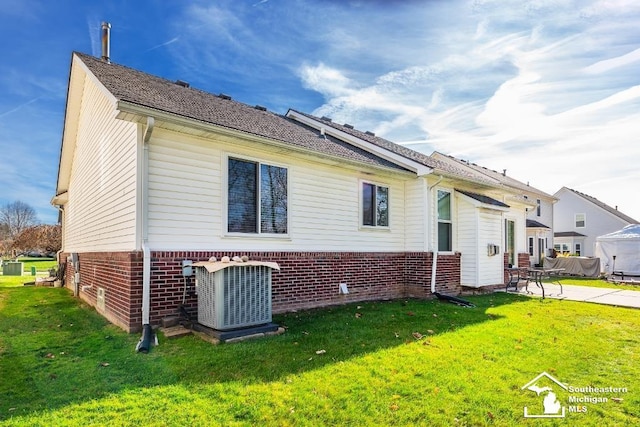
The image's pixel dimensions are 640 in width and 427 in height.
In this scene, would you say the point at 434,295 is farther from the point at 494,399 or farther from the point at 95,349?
the point at 95,349

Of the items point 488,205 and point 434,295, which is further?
point 488,205

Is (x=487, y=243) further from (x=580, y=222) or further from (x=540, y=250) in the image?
(x=580, y=222)

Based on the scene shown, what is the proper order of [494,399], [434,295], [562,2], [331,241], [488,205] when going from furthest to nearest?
[488,205], [434,295], [331,241], [562,2], [494,399]

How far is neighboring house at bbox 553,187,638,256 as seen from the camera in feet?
108

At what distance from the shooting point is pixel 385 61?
11.5 m

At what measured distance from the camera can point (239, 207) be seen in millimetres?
7246

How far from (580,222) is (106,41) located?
3967cm

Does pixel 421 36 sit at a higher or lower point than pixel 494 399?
higher

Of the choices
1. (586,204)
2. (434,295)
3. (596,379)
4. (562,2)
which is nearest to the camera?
(596,379)

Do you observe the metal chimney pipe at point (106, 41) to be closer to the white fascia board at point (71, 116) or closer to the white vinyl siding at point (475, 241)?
the white fascia board at point (71, 116)

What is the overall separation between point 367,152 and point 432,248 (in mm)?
3464

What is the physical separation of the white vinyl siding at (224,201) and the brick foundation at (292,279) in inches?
9.5

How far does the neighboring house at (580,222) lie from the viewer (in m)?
33.0

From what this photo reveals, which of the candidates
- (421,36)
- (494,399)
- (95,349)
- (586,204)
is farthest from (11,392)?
(586,204)
